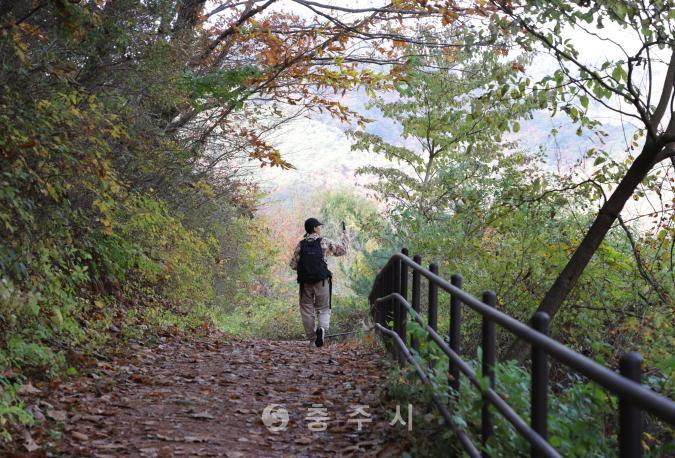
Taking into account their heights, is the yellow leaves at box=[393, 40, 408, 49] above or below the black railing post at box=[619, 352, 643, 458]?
above

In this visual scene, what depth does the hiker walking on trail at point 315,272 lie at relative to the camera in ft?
37.3

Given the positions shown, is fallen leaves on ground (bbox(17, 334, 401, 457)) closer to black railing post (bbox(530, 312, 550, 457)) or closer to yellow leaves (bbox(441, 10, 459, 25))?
black railing post (bbox(530, 312, 550, 457))

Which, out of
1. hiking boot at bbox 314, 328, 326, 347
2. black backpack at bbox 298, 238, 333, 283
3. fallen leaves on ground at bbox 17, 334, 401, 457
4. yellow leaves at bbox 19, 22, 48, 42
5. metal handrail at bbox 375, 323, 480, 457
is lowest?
hiking boot at bbox 314, 328, 326, 347

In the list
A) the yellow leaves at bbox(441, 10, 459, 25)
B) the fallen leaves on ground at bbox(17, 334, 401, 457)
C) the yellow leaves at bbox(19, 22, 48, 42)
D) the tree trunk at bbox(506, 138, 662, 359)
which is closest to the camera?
the fallen leaves on ground at bbox(17, 334, 401, 457)

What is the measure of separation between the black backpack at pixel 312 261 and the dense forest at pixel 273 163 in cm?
218

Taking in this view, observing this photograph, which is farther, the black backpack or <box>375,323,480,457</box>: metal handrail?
the black backpack

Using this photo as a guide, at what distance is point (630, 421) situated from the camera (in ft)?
7.43

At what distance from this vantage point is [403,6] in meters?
12.5

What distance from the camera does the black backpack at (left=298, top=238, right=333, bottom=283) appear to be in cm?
1135

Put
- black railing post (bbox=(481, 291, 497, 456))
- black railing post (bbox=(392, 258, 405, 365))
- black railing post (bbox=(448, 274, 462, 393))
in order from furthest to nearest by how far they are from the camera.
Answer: black railing post (bbox=(392, 258, 405, 365)) < black railing post (bbox=(448, 274, 462, 393)) < black railing post (bbox=(481, 291, 497, 456))

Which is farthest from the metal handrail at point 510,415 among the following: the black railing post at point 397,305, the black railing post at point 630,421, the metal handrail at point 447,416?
the black railing post at point 397,305

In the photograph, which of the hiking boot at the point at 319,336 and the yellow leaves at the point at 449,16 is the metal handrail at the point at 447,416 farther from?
the yellow leaves at the point at 449,16

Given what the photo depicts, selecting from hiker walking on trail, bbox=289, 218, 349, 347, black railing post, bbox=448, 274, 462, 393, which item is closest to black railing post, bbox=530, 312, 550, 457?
black railing post, bbox=448, 274, 462, 393

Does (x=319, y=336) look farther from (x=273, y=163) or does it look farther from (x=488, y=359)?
(x=488, y=359)
